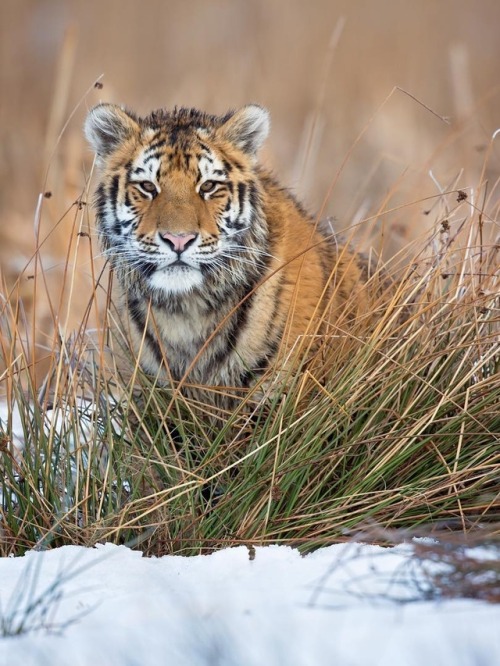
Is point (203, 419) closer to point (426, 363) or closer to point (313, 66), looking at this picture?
point (426, 363)

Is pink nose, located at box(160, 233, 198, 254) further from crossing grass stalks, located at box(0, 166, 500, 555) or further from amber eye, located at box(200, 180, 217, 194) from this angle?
crossing grass stalks, located at box(0, 166, 500, 555)

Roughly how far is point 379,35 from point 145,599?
347 inches

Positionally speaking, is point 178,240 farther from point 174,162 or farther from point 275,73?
point 275,73

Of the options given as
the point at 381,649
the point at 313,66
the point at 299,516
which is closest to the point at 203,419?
the point at 299,516

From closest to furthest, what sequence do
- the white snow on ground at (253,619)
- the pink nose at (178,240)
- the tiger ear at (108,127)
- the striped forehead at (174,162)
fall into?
the white snow on ground at (253,619) < the pink nose at (178,240) < the striped forehead at (174,162) < the tiger ear at (108,127)

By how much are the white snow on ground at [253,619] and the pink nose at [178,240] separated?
1383mm

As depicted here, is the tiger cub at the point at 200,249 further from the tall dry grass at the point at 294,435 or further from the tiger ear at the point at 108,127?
the tall dry grass at the point at 294,435

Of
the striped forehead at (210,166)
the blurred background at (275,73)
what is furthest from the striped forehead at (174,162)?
the blurred background at (275,73)

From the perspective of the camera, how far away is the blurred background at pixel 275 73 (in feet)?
27.5

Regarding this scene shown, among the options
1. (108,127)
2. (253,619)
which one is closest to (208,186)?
(108,127)

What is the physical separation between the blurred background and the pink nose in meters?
3.90

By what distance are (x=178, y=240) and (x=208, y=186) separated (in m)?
0.32

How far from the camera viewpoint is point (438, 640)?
213 cm

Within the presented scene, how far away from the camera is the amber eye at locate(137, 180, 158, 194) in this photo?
151 inches
